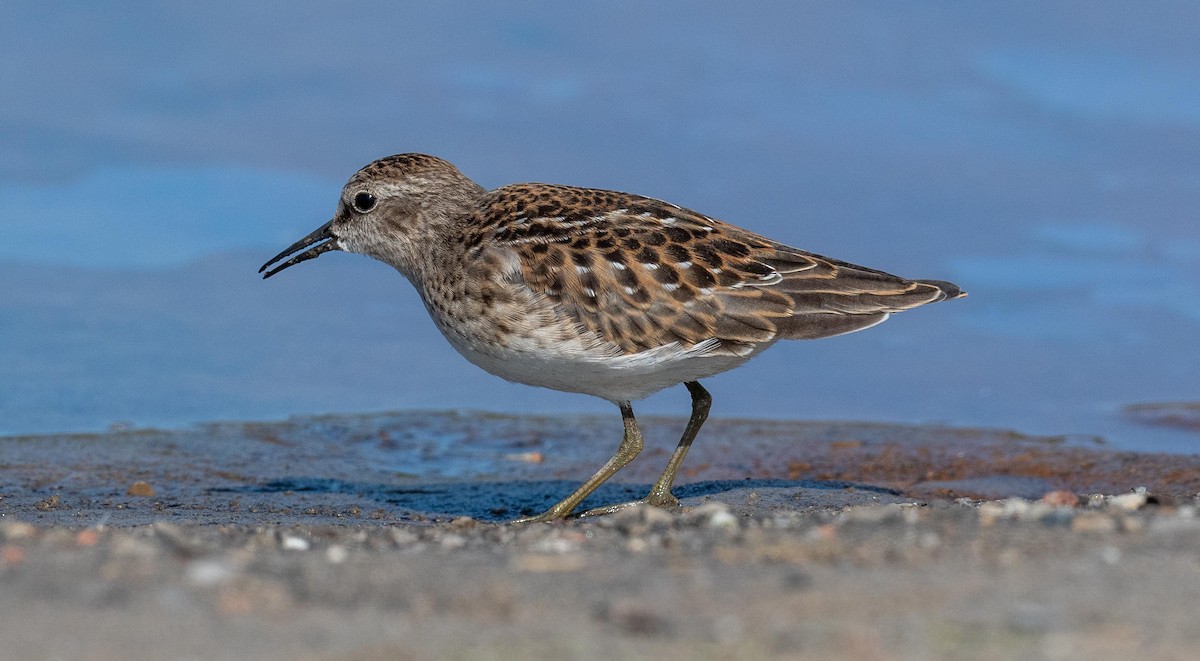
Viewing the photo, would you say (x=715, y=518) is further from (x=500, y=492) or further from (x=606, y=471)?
(x=500, y=492)

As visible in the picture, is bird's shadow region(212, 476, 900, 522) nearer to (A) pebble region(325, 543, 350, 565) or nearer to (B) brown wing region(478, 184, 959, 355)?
(B) brown wing region(478, 184, 959, 355)

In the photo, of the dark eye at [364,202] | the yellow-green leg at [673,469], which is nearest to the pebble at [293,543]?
the yellow-green leg at [673,469]

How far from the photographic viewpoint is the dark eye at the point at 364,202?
390 inches

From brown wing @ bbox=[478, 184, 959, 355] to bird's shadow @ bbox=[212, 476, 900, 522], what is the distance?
1.66 meters

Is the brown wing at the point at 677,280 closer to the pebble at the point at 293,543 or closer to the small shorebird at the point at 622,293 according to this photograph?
the small shorebird at the point at 622,293

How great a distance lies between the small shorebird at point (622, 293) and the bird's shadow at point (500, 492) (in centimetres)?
104

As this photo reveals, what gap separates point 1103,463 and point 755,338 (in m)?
4.80

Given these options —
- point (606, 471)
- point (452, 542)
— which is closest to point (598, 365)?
point (606, 471)

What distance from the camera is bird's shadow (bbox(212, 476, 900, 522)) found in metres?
9.85

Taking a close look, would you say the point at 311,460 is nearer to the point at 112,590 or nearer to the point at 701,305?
the point at 701,305

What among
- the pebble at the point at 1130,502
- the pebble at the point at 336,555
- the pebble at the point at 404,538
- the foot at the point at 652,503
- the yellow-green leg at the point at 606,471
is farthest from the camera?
the foot at the point at 652,503

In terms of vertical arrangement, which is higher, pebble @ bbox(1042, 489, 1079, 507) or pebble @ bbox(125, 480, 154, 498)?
pebble @ bbox(1042, 489, 1079, 507)

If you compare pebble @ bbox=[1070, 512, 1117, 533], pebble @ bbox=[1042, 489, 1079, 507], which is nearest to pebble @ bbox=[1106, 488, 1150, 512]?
pebble @ bbox=[1042, 489, 1079, 507]

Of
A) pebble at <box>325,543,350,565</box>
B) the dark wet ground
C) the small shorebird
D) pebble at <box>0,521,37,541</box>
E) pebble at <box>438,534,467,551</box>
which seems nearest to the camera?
the dark wet ground
